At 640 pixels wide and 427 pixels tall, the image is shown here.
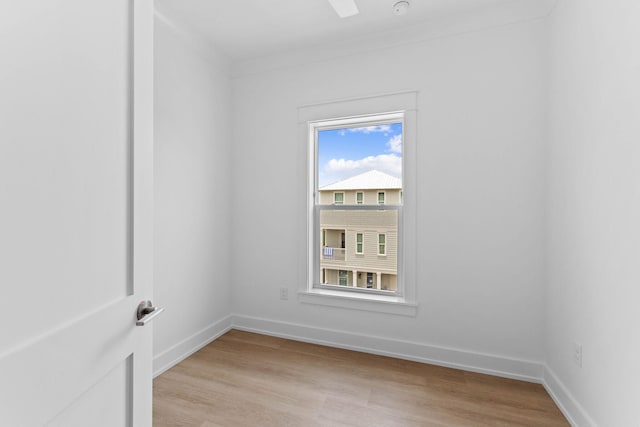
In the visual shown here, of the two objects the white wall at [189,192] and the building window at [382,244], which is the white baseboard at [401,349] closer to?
the white wall at [189,192]

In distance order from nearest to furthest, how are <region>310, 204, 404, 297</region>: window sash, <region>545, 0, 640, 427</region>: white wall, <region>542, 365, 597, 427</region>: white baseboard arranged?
<region>545, 0, 640, 427</region>: white wall, <region>542, 365, 597, 427</region>: white baseboard, <region>310, 204, 404, 297</region>: window sash

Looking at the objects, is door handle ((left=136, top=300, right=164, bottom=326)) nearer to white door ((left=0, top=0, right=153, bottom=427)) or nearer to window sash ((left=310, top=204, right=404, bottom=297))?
white door ((left=0, top=0, right=153, bottom=427))

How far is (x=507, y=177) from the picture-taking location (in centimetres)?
219

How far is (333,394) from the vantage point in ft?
6.42

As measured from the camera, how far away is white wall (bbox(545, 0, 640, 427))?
1.28 metres

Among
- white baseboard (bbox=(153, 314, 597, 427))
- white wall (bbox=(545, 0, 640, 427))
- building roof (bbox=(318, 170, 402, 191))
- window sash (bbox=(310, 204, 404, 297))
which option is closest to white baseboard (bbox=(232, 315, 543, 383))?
white baseboard (bbox=(153, 314, 597, 427))

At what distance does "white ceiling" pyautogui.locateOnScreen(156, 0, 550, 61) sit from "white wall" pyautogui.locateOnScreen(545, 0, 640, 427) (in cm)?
78

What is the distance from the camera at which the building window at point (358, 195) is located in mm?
2617

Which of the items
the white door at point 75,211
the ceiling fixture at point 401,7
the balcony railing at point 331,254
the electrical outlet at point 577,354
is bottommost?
the electrical outlet at point 577,354

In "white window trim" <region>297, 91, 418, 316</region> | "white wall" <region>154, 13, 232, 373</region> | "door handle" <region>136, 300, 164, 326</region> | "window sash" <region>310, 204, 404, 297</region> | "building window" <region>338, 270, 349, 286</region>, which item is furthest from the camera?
"building window" <region>338, 270, 349, 286</region>

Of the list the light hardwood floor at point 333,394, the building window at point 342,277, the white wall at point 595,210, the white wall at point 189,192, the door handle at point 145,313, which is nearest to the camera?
the door handle at point 145,313

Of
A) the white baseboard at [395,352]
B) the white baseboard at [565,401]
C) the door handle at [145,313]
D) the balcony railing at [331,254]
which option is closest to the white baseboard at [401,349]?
the white baseboard at [395,352]

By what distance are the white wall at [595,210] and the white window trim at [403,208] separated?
92 cm

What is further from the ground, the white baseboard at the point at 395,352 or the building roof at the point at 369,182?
the building roof at the point at 369,182
